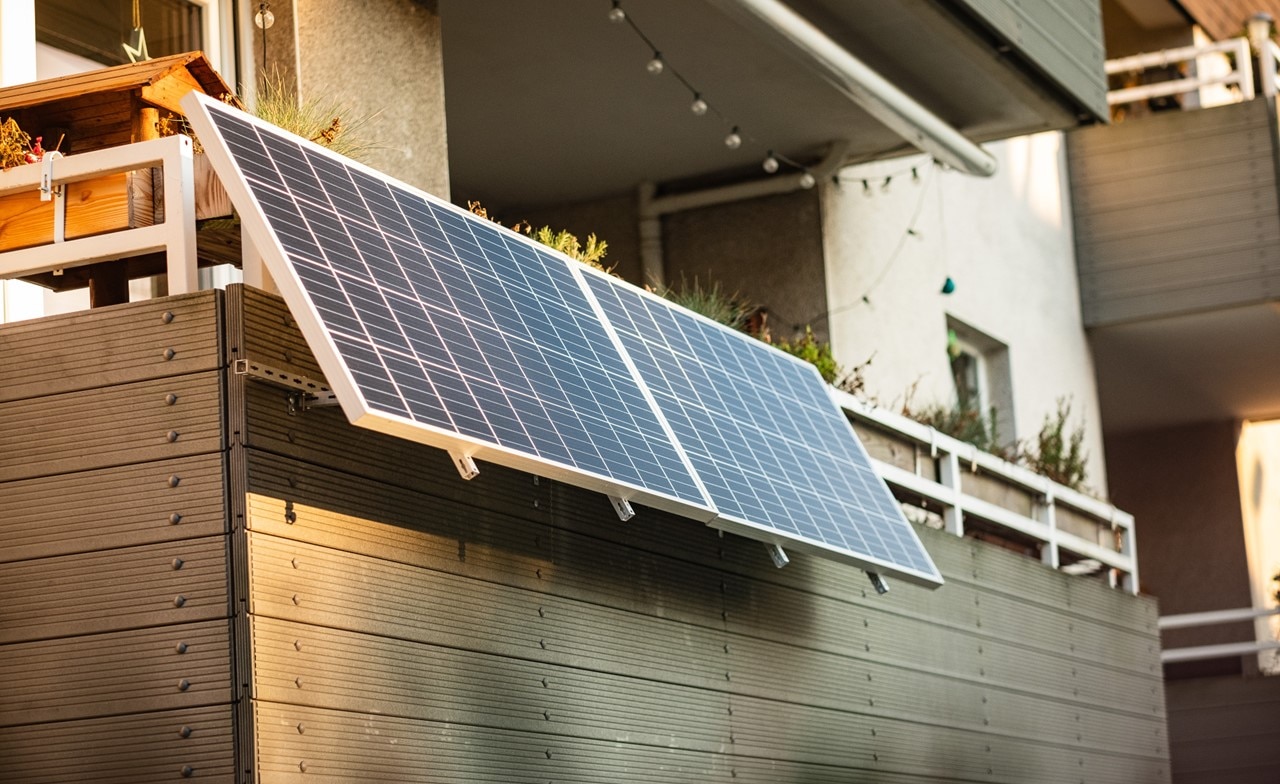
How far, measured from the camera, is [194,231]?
5.54m

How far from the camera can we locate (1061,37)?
1316 cm

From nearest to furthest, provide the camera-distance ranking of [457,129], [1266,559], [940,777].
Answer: [940,777] < [457,129] < [1266,559]

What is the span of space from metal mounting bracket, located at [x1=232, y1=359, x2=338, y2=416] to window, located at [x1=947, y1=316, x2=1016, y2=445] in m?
11.2

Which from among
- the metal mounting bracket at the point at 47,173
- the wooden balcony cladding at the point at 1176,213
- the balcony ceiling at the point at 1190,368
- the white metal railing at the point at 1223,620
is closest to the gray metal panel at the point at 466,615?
the metal mounting bracket at the point at 47,173

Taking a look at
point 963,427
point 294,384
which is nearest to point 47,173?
point 294,384

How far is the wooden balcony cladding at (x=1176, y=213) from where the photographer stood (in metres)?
17.8

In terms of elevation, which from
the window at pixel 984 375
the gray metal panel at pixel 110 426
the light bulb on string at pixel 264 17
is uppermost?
the window at pixel 984 375

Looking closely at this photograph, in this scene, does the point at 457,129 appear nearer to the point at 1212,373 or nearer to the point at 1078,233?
the point at 1078,233

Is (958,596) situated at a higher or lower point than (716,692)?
higher

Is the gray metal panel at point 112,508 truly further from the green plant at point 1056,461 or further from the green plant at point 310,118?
the green plant at point 1056,461

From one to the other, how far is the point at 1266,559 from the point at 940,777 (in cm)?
1366

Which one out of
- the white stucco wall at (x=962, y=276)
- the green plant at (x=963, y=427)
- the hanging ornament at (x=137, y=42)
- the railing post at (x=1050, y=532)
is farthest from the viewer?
the white stucco wall at (x=962, y=276)

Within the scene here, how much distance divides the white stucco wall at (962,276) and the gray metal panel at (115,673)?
9051mm

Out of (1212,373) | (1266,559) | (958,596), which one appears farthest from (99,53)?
(1266,559)
